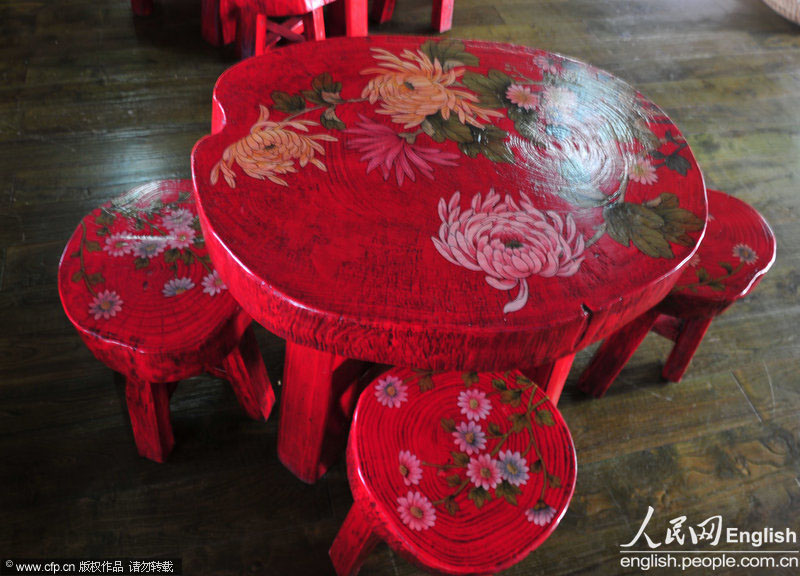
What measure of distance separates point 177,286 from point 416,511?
0.69 metres

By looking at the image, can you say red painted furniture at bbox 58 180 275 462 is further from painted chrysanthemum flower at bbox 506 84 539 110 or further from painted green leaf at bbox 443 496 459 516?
painted chrysanthemum flower at bbox 506 84 539 110

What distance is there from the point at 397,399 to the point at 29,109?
2176mm

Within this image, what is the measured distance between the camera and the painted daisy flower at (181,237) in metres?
1.49

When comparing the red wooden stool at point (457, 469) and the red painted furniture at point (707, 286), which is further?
the red painted furniture at point (707, 286)

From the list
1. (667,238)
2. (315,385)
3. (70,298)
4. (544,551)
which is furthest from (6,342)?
(667,238)

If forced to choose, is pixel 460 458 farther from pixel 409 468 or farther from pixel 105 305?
pixel 105 305

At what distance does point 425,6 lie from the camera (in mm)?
3424

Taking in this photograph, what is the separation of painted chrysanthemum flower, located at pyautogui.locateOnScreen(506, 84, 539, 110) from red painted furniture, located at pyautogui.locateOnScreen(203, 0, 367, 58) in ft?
3.79

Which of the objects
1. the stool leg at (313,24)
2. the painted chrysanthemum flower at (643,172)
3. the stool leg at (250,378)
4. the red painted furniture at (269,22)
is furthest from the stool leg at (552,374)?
the stool leg at (313,24)

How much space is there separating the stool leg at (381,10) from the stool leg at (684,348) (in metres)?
2.18

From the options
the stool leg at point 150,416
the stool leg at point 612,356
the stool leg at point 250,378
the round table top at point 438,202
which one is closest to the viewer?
the round table top at point 438,202

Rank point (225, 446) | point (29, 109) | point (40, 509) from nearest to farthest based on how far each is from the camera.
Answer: point (40, 509) < point (225, 446) < point (29, 109)

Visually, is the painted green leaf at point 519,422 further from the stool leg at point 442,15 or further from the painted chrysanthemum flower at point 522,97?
the stool leg at point 442,15

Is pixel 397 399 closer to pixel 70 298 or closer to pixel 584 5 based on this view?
pixel 70 298
